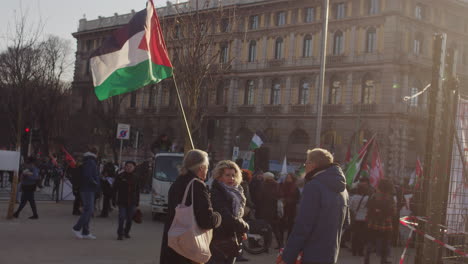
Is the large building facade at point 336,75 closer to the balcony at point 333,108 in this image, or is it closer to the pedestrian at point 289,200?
the balcony at point 333,108

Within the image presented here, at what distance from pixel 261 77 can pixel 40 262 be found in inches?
1481

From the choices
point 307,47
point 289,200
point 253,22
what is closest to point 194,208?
point 289,200

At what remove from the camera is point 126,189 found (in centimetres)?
1263

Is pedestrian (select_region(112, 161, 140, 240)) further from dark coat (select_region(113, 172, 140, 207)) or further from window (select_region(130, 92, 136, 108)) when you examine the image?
window (select_region(130, 92, 136, 108))

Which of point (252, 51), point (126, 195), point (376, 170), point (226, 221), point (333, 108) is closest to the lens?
point (226, 221)

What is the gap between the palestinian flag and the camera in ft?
29.6

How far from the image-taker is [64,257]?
10086mm

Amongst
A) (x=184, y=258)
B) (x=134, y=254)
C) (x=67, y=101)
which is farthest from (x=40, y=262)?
(x=67, y=101)

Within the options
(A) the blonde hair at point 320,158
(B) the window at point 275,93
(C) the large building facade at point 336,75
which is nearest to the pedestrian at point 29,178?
(A) the blonde hair at point 320,158

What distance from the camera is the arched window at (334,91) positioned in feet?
137

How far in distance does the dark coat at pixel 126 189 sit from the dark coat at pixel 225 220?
7.01m

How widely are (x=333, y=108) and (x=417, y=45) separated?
6.92 m

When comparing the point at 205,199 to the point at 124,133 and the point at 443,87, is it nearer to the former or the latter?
the point at 443,87

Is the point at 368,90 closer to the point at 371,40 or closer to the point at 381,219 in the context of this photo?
the point at 371,40
